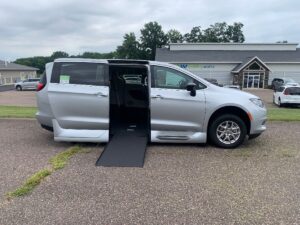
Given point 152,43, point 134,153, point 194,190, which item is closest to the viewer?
point 194,190

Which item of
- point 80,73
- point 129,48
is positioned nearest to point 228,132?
point 80,73

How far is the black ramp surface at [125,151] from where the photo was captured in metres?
5.47

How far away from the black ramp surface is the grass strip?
59 centimetres

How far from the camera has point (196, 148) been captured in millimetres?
6559

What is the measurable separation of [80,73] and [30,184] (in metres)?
2.87

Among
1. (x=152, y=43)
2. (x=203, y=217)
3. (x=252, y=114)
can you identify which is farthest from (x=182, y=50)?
(x=203, y=217)

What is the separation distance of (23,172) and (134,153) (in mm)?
1966

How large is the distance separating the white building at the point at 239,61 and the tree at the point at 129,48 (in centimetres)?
2381

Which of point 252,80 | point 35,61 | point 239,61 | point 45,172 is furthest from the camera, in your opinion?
point 35,61

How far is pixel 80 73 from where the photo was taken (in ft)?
21.8

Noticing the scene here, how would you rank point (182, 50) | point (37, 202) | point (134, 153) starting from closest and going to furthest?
1. point (37, 202)
2. point (134, 153)
3. point (182, 50)

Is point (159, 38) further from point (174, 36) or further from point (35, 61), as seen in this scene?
point (35, 61)

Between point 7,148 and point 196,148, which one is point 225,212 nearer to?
point 196,148

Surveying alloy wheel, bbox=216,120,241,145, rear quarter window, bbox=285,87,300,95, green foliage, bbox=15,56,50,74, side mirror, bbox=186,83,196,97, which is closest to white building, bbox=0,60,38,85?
green foliage, bbox=15,56,50,74
